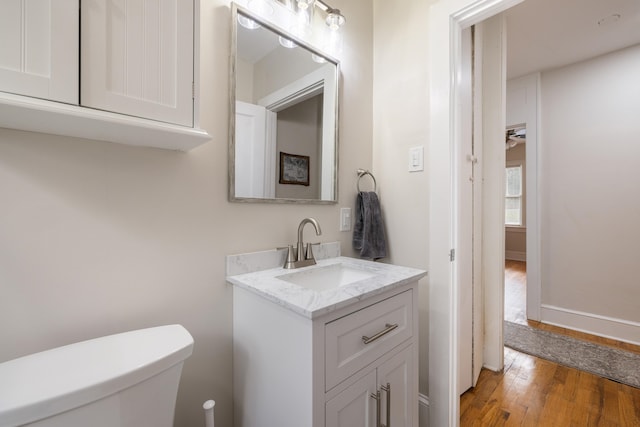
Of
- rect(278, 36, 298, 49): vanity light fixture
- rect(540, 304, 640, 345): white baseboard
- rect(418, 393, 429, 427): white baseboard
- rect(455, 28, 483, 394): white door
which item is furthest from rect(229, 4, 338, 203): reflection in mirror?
rect(540, 304, 640, 345): white baseboard

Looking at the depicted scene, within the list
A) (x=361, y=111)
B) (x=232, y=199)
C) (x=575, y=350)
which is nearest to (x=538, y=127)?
(x=575, y=350)

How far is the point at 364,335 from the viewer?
91cm

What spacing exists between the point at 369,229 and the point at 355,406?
845mm

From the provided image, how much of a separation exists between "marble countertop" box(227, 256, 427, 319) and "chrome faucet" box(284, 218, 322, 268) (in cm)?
3

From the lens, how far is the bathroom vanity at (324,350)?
78 cm

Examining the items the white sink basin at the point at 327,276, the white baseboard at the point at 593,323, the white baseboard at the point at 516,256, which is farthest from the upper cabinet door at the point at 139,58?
the white baseboard at the point at 516,256

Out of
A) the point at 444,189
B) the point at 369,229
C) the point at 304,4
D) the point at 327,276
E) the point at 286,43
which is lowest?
the point at 327,276

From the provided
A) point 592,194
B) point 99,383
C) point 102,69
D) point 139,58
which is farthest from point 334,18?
point 592,194

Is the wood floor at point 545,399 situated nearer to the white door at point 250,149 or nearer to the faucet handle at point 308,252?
the faucet handle at point 308,252

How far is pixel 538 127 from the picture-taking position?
276 cm

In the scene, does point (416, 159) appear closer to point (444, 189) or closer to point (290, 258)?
point (444, 189)

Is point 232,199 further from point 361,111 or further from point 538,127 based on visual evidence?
point 538,127

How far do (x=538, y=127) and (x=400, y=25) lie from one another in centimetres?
215

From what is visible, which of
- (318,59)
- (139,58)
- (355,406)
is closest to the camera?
(139,58)
